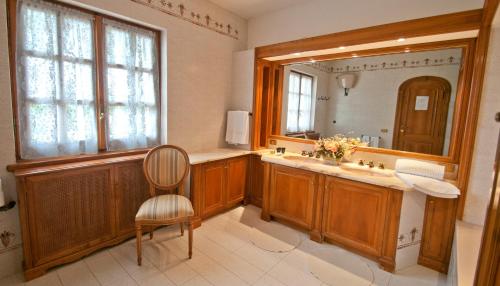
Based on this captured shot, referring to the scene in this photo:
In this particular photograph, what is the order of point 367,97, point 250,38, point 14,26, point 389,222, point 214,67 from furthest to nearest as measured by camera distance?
point 250,38, point 214,67, point 367,97, point 389,222, point 14,26

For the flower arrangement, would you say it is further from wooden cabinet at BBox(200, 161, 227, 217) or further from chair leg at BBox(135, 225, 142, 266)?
Answer: chair leg at BBox(135, 225, 142, 266)

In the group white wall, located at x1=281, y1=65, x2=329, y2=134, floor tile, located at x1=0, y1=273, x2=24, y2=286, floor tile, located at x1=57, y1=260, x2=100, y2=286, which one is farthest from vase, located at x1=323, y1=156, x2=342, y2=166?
floor tile, located at x1=0, y1=273, x2=24, y2=286

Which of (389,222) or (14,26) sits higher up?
(14,26)

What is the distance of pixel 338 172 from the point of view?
237 centimetres

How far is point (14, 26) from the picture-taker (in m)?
1.85

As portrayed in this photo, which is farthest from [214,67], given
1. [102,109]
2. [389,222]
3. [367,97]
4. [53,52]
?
[389,222]

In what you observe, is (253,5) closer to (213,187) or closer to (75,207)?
(213,187)

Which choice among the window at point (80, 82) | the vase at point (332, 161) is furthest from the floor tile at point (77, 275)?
the vase at point (332, 161)

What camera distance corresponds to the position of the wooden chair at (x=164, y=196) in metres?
2.10

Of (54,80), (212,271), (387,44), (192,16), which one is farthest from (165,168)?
(387,44)

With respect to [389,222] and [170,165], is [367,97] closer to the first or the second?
[389,222]

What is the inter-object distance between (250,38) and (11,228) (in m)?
3.28

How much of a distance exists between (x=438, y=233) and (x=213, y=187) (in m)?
2.24

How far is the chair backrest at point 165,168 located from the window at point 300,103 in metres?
1.61
